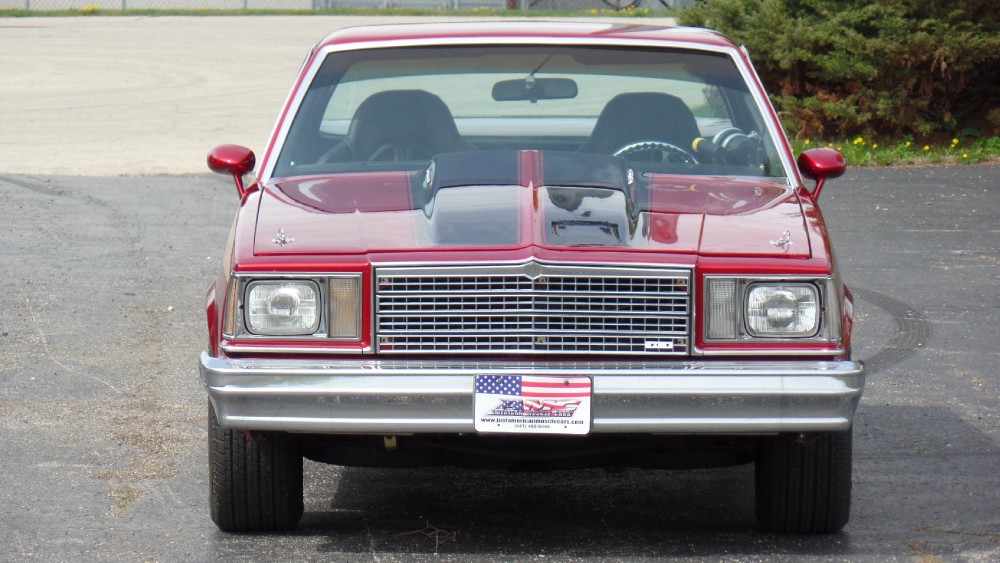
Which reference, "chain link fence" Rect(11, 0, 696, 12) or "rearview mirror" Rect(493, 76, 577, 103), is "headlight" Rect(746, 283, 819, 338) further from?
"chain link fence" Rect(11, 0, 696, 12)

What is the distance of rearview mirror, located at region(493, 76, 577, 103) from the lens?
5684 mm

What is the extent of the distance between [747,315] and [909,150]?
1145 cm

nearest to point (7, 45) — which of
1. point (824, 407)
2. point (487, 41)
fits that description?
point (487, 41)

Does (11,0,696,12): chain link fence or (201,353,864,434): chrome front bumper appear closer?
(201,353,864,434): chrome front bumper

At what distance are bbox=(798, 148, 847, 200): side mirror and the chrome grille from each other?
133cm

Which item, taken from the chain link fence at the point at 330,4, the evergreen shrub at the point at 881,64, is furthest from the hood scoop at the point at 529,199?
the chain link fence at the point at 330,4

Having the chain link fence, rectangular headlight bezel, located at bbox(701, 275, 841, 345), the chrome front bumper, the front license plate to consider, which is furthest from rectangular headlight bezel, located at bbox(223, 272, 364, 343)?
the chain link fence

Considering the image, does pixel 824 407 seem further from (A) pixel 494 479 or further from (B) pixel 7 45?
(B) pixel 7 45

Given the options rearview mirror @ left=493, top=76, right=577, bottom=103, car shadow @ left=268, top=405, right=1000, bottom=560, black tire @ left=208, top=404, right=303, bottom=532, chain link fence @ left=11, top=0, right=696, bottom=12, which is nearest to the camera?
black tire @ left=208, top=404, right=303, bottom=532

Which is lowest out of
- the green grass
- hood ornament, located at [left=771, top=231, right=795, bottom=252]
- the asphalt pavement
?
the green grass

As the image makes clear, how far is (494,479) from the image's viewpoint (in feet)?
17.7

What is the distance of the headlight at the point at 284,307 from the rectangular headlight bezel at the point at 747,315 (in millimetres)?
1123

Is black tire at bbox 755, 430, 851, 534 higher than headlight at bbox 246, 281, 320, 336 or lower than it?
lower

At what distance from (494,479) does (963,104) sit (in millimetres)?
Result: 11485
